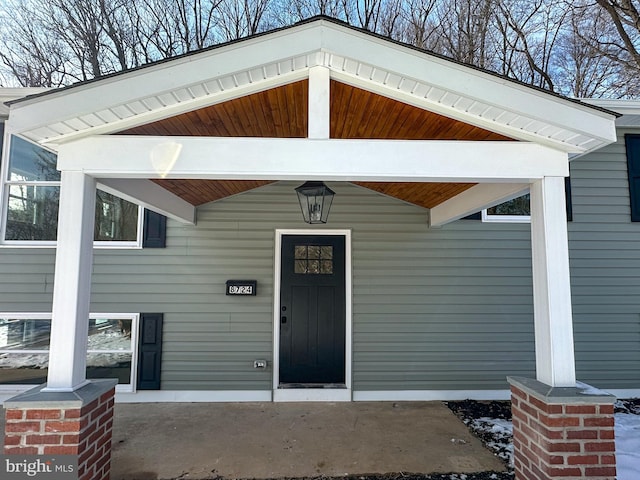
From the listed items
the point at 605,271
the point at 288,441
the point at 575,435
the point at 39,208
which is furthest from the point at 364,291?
the point at 39,208

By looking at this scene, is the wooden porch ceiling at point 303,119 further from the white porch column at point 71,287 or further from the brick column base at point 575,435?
the brick column base at point 575,435

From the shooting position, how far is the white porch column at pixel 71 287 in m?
2.09

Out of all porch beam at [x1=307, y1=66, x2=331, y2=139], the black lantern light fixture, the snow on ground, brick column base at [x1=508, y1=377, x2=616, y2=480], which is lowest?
the snow on ground

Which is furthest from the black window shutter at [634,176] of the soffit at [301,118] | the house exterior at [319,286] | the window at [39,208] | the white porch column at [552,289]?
the window at [39,208]

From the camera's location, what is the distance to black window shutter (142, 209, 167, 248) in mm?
4316

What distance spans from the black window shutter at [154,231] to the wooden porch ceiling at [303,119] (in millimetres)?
2127

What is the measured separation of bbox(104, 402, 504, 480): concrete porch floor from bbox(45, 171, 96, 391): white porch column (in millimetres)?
1147

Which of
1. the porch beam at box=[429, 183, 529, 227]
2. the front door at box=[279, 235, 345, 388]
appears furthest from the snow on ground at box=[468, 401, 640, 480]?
the porch beam at box=[429, 183, 529, 227]

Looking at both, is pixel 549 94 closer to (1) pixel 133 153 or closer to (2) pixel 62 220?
(1) pixel 133 153

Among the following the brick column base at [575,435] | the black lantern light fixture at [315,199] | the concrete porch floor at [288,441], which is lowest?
the concrete porch floor at [288,441]

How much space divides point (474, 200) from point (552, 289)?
3.93ft

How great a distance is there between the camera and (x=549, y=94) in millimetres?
2164

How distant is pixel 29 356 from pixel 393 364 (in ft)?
13.7

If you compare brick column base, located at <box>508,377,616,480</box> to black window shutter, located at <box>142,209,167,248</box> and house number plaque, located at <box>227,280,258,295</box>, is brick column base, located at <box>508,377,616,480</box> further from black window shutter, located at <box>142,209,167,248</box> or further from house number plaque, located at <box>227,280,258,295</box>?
black window shutter, located at <box>142,209,167,248</box>
